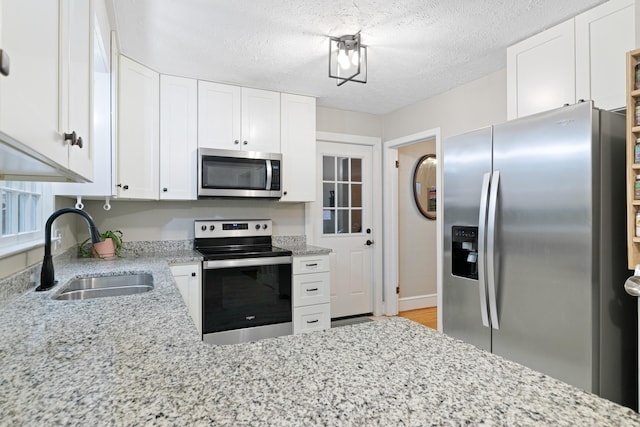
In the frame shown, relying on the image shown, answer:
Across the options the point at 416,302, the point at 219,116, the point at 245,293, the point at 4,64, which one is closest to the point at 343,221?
the point at 416,302

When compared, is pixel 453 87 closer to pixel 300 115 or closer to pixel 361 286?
pixel 300 115

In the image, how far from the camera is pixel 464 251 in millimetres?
2219

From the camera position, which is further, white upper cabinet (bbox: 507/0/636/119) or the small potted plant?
the small potted plant

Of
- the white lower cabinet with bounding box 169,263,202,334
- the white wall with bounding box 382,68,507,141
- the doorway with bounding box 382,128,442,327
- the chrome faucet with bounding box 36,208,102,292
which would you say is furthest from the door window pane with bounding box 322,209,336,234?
the chrome faucet with bounding box 36,208,102,292

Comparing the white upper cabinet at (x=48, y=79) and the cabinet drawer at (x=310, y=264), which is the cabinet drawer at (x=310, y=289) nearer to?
the cabinet drawer at (x=310, y=264)

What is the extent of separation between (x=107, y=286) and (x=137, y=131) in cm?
126

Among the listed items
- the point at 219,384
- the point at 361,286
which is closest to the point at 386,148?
the point at 361,286

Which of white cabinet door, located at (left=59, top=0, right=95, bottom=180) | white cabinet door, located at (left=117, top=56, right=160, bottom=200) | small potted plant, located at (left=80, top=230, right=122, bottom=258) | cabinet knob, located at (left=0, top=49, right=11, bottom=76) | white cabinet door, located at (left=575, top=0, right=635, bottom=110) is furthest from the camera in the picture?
small potted plant, located at (left=80, top=230, right=122, bottom=258)

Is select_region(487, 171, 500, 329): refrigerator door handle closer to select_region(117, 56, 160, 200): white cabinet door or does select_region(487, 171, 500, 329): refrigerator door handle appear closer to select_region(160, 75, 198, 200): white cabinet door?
select_region(160, 75, 198, 200): white cabinet door

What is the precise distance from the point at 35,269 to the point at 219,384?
1450mm

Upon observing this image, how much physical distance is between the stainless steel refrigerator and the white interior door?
74.9 inches

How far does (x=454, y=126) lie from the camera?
10.4 ft

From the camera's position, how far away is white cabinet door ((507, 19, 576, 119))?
1995mm

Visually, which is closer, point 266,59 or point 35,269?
point 35,269
